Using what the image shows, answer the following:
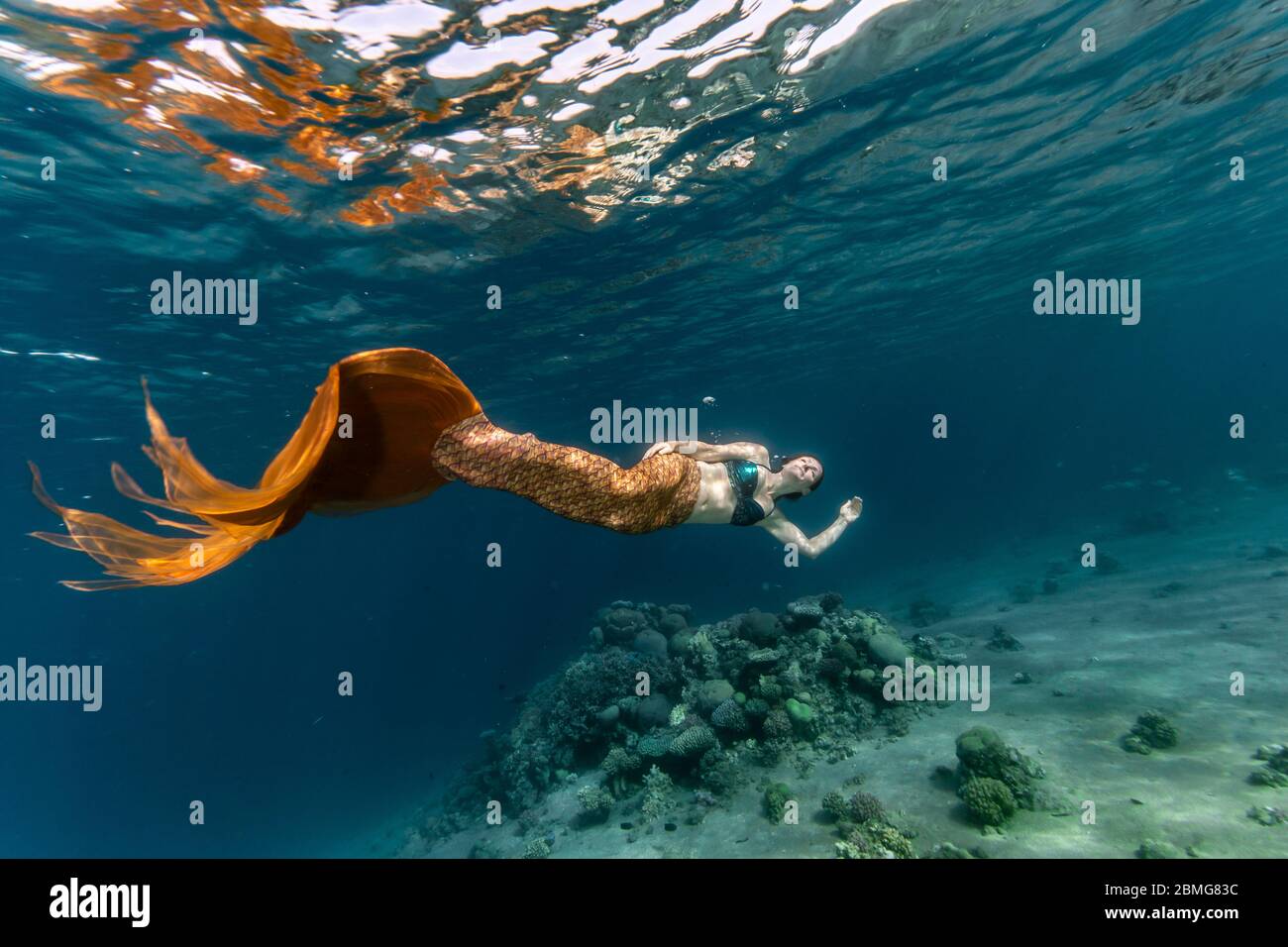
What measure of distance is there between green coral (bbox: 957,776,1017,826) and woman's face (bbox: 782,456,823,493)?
472 centimetres

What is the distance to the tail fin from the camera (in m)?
3.40

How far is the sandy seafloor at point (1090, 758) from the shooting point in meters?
7.03

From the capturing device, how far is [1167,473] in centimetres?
5156

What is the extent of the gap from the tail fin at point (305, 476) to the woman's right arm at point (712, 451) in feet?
6.01

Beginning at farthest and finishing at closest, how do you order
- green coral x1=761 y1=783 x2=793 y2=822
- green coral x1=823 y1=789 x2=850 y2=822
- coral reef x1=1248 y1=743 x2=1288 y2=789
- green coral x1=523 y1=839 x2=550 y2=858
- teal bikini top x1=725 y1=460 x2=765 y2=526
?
1. green coral x1=523 y1=839 x2=550 y2=858
2. green coral x1=761 y1=783 x2=793 y2=822
3. green coral x1=823 y1=789 x2=850 y2=822
4. coral reef x1=1248 y1=743 x2=1288 y2=789
5. teal bikini top x1=725 y1=460 x2=765 y2=526

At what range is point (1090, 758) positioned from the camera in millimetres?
8688

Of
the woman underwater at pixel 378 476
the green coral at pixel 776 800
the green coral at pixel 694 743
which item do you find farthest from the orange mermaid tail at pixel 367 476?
the green coral at pixel 694 743

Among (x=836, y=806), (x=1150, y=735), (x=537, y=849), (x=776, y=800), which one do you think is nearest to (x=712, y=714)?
(x=776, y=800)

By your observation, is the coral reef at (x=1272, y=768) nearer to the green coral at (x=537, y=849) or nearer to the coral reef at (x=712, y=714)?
the coral reef at (x=712, y=714)

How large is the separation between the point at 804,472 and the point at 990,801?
5083 mm

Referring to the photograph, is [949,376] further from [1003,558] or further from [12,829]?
[12,829]

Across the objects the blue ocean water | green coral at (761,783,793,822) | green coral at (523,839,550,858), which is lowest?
green coral at (523,839,550,858)

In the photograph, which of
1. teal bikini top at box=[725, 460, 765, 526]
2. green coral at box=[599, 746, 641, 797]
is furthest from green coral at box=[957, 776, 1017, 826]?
A: green coral at box=[599, 746, 641, 797]

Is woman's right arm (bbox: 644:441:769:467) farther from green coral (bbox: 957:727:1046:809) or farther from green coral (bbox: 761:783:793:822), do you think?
green coral (bbox: 761:783:793:822)
